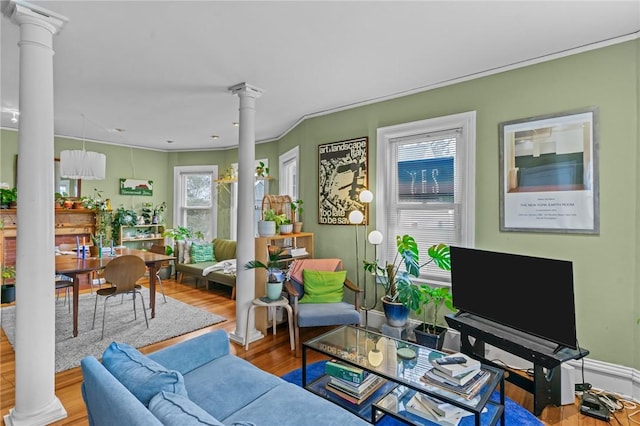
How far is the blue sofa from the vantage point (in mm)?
1116

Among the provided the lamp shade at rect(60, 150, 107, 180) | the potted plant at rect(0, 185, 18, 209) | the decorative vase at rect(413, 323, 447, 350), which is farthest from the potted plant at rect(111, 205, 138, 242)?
the decorative vase at rect(413, 323, 447, 350)

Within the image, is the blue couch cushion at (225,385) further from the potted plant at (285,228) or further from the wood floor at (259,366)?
the potted plant at (285,228)

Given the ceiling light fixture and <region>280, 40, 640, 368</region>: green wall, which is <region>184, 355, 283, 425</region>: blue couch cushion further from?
the ceiling light fixture

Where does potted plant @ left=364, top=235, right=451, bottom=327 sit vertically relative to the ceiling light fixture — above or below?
below

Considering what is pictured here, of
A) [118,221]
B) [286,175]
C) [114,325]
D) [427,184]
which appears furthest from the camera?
[118,221]

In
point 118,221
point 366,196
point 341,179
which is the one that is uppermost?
point 341,179

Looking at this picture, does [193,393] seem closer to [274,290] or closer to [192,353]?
[192,353]

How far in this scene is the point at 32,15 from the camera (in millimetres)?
2018

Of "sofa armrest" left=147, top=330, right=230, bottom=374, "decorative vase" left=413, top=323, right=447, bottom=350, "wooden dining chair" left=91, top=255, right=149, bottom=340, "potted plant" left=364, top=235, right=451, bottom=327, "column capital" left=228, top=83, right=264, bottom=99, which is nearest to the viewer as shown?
"sofa armrest" left=147, top=330, right=230, bottom=374

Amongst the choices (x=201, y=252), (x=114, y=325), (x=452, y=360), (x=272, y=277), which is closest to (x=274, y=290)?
(x=272, y=277)

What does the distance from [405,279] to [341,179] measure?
57.2 inches

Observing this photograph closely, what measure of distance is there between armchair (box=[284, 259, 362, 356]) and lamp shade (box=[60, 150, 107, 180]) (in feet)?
9.72

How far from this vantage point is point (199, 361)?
2.03 m

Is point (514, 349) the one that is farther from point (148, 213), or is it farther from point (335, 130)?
point (148, 213)
